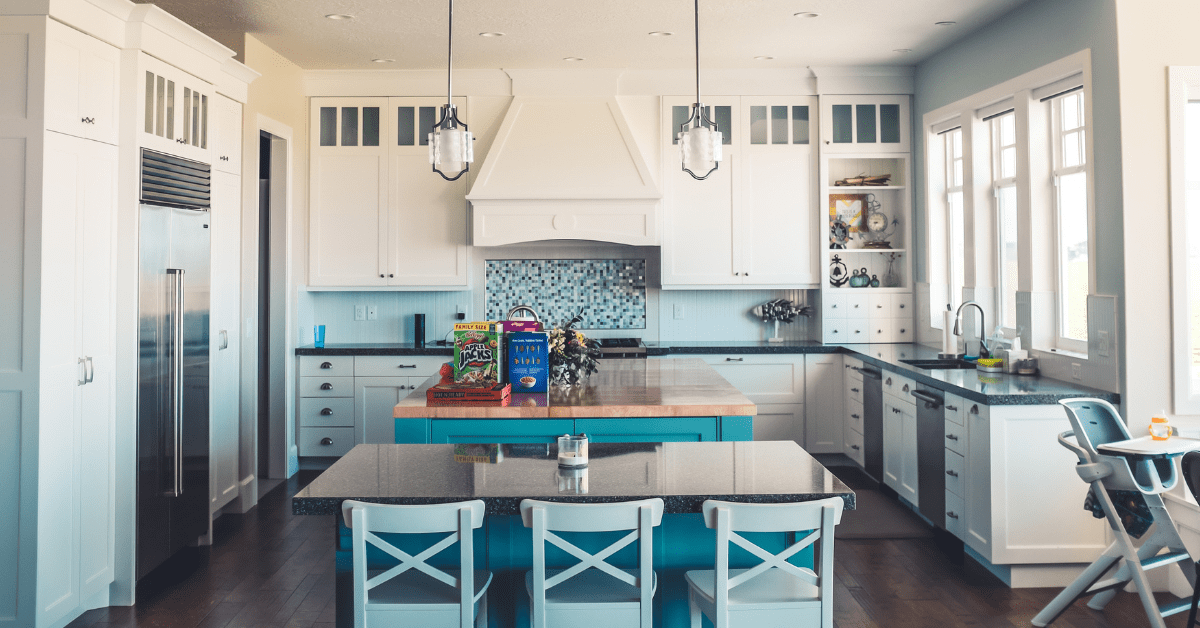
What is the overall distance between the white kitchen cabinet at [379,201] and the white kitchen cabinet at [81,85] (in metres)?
2.37

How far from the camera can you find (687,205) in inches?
222

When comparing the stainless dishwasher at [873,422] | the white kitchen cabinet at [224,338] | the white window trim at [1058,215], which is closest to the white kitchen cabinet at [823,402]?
the stainless dishwasher at [873,422]

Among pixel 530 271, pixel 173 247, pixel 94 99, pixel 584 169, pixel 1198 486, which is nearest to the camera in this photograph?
pixel 1198 486

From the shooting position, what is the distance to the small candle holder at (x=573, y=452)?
87.7 inches

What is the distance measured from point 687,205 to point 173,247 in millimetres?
3330

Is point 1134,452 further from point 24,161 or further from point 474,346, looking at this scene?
point 24,161

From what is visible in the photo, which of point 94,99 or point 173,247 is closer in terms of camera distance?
point 94,99

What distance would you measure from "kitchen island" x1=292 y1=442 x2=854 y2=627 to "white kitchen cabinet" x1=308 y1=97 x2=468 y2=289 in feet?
10.6

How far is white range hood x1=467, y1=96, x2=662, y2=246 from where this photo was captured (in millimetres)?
5387

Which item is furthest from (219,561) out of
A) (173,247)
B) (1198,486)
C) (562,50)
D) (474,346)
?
(1198,486)

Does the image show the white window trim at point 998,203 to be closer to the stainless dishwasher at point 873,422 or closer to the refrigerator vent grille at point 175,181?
the stainless dishwasher at point 873,422

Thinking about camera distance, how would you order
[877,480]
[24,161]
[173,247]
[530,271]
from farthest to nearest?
1. [530,271]
2. [877,480]
3. [173,247]
4. [24,161]

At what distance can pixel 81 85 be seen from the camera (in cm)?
301

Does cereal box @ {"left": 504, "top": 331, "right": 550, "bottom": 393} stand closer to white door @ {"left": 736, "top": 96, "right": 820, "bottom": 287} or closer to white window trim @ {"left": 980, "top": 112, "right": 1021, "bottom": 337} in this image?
white door @ {"left": 736, "top": 96, "right": 820, "bottom": 287}
